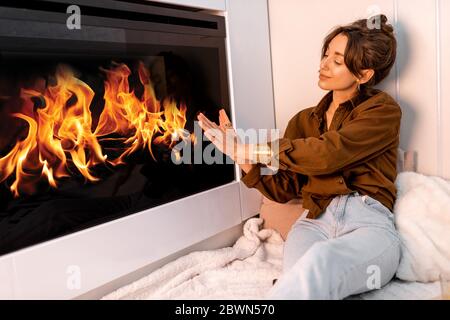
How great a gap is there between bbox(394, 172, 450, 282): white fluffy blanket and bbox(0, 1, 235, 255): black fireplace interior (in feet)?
1.99

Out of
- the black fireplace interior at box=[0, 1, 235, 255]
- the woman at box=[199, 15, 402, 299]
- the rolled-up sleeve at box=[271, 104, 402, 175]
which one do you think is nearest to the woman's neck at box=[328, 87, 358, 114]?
the woman at box=[199, 15, 402, 299]

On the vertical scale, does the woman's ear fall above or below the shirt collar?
above

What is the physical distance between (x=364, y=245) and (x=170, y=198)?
22.9 inches

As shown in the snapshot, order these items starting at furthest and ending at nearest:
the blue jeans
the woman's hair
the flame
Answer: the woman's hair < the flame < the blue jeans

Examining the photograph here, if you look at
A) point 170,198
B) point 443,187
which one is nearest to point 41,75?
point 170,198

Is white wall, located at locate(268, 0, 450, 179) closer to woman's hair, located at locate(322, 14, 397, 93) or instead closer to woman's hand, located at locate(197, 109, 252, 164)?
woman's hair, located at locate(322, 14, 397, 93)

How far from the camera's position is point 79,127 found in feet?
3.64

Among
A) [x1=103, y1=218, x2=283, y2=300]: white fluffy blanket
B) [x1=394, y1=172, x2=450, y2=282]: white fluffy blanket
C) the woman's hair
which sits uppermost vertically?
the woman's hair

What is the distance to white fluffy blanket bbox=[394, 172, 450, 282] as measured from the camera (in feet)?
3.76

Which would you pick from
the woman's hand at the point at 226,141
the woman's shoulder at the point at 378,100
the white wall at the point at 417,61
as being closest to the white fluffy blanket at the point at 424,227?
the white wall at the point at 417,61

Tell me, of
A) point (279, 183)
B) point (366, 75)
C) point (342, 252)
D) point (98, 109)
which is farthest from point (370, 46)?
point (98, 109)

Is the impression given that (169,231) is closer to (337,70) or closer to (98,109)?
(98,109)

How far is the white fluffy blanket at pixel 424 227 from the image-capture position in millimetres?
1145

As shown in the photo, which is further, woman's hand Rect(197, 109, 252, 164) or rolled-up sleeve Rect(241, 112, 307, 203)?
rolled-up sleeve Rect(241, 112, 307, 203)
